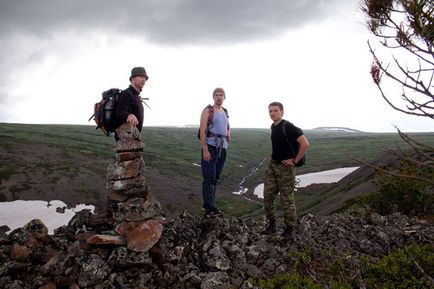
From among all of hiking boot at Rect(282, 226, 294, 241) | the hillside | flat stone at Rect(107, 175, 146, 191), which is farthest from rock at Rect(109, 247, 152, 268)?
the hillside

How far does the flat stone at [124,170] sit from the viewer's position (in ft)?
30.5

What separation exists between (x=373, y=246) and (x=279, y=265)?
364cm

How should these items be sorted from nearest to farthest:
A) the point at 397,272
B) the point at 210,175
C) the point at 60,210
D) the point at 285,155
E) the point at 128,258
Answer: the point at 128,258 → the point at 397,272 → the point at 285,155 → the point at 210,175 → the point at 60,210

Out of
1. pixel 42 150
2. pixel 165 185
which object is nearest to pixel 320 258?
pixel 165 185

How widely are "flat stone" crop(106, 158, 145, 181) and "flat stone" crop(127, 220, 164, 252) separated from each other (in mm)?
1286

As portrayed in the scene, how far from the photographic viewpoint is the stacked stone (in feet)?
29.8

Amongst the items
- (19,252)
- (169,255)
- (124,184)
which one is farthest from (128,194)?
(19,252)

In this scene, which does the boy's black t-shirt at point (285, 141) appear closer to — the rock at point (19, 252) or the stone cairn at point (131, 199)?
the stone cairn at point (131, 199)

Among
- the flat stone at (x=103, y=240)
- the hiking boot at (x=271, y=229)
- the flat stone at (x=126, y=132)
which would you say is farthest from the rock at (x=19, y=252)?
the hiking boot at (x=271, y=229)

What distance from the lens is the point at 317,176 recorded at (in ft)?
260

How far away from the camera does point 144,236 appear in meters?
8.98

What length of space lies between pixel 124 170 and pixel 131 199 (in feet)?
2.57

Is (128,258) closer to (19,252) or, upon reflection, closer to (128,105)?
(19,252)

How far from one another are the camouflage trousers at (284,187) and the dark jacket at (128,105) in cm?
436
